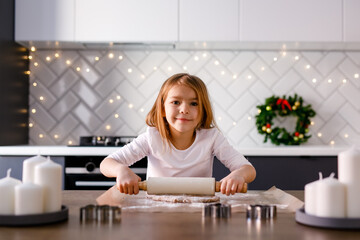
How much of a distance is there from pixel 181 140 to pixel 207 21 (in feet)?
3.48

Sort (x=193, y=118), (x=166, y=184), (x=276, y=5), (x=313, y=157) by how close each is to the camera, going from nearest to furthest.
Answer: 1. (x=166, y=184)
2. (x=193, y=118)
3. (x=313, y=157)
4. (x=276, y=5)

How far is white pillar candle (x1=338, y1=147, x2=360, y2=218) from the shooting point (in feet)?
2.78

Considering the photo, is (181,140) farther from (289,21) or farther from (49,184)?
(289,21)

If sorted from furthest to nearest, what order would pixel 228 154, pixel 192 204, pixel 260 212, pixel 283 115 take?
pixel 283 115
pixel 228 154
pixel 192 204
pixel 260 212

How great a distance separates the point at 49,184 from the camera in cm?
91

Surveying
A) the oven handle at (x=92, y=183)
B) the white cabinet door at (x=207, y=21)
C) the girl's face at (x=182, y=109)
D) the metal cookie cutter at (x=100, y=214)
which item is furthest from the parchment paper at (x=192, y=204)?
the white cabinet door at (x=207, y=21)

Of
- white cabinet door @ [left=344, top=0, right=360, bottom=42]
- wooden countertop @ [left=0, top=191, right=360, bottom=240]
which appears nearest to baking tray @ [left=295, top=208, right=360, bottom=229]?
wooden countertop @ [left=0, top=191, right=360, bottom=240]

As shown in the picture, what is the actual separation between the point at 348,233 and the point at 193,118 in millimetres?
925

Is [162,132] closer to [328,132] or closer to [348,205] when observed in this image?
[348,205]

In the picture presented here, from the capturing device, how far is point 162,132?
175 cm

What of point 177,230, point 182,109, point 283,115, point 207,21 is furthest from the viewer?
point 283,115

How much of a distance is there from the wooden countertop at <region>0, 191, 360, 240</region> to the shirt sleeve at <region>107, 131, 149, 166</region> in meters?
0.70

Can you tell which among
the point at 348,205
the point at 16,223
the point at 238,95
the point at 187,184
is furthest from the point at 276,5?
the point at 16,223

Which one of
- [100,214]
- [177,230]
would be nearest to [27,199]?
[100,214]
